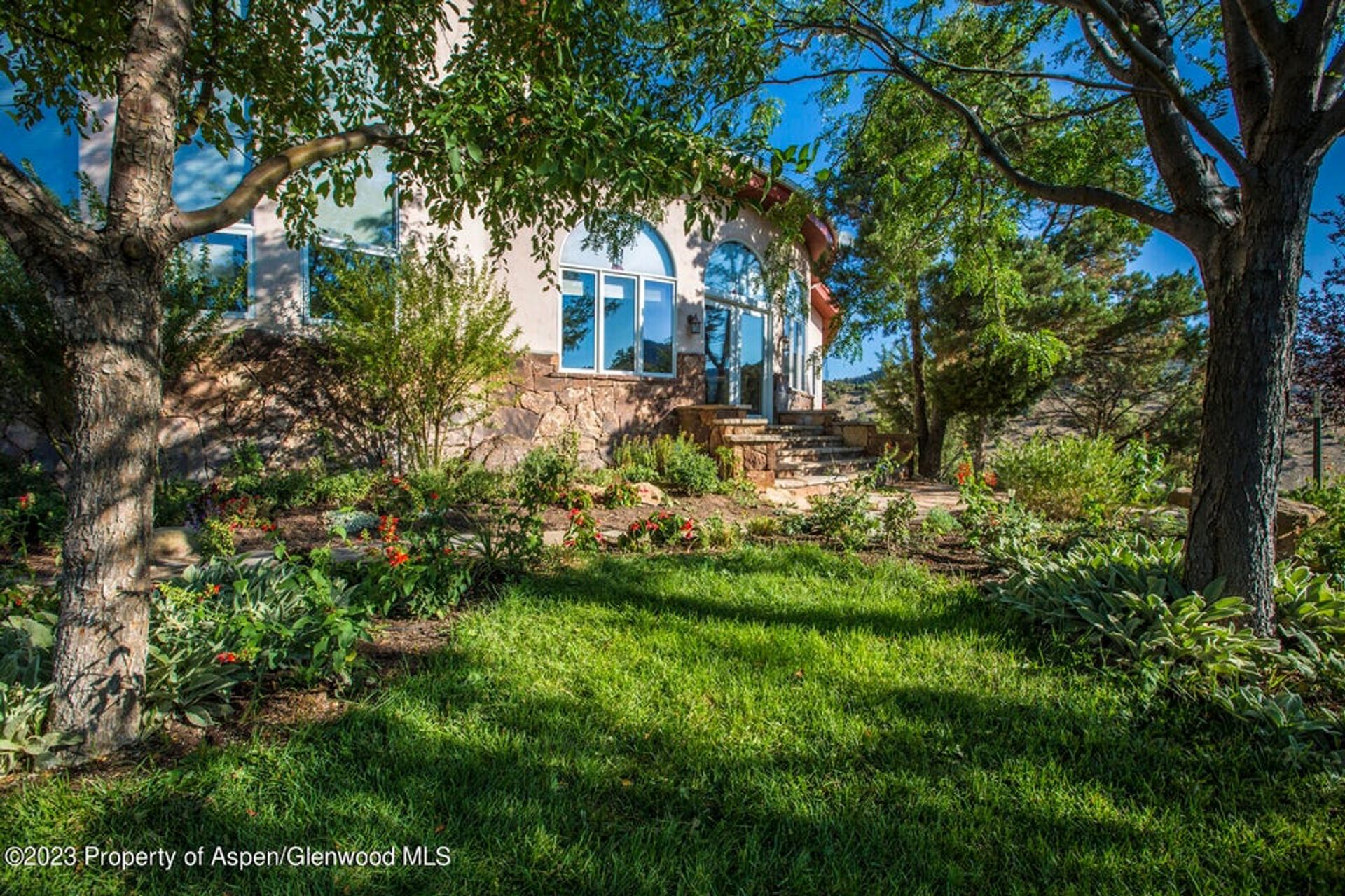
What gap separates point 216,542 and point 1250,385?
6.09 m

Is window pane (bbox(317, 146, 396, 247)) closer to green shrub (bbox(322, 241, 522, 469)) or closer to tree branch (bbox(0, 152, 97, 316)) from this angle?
green shrub (bbox(322, 241, 522, 469))

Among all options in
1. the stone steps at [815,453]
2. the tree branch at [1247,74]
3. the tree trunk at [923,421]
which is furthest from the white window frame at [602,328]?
the tree branch at [1247,74]

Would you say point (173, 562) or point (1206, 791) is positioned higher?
point (173, 562)

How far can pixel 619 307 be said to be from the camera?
8.79 meters

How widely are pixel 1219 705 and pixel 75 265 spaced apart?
14.3ft

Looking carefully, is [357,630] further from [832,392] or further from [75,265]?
[832,392]

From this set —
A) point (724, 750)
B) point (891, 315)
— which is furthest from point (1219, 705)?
point (891, 315)

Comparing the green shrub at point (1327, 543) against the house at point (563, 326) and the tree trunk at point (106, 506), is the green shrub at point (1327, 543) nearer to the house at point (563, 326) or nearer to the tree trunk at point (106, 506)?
the house at point (563, 326)

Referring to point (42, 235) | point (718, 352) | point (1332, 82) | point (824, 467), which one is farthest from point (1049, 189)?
point (718, 352)

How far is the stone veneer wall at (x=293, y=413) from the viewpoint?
6.06m

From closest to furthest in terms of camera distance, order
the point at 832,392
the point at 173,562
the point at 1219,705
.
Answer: the point at 1219,705 < the point at 173,562 < the point at 832,392

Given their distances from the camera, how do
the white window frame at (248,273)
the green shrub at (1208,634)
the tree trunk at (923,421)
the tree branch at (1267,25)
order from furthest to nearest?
the tree trunk at (923,421)
the white window frame at (248,273)
the tree branch at (1267,25)
the green shrub at (1208,634)

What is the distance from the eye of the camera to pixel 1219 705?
7.52 feet

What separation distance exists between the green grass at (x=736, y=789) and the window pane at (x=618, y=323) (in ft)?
21.1
